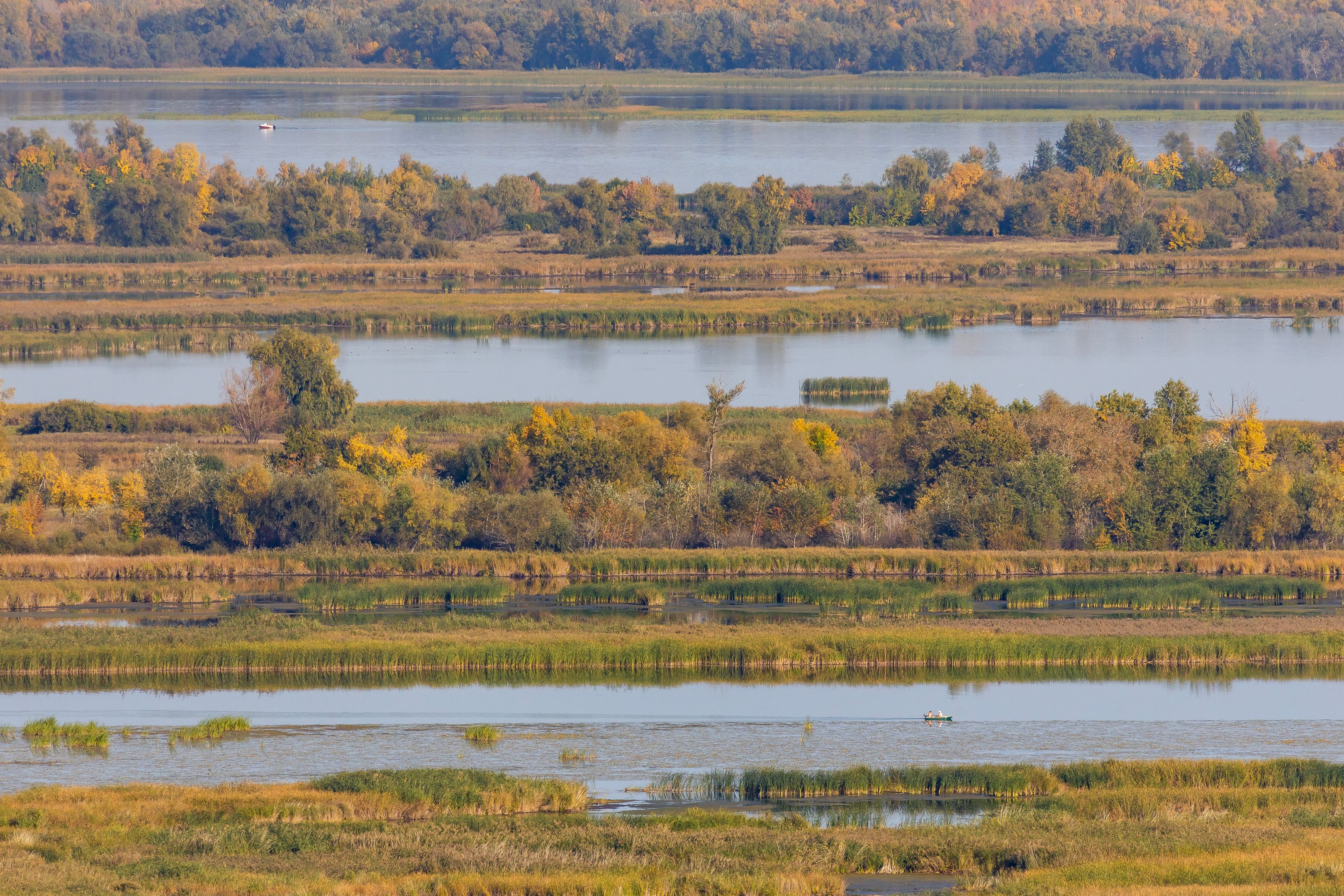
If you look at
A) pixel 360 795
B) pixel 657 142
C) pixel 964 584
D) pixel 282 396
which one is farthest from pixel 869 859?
pixel 657 142

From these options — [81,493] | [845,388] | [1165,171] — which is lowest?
[81,493]

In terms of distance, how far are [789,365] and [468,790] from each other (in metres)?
42.7

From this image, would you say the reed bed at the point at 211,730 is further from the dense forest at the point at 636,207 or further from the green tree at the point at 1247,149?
the green tree at the point at 1247,149

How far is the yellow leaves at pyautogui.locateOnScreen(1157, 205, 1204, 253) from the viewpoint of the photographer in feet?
314

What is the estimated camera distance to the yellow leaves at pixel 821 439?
4462 cm

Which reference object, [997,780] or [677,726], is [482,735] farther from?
[997,780]

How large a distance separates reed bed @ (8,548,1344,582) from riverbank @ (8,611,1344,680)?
200 inches

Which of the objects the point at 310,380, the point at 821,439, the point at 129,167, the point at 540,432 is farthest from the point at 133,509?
the point at 129,167

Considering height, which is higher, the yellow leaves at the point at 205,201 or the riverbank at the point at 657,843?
the yellow leaves at the point at 205,201

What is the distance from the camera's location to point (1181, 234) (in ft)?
314

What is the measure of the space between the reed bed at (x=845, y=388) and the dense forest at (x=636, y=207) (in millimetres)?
35530

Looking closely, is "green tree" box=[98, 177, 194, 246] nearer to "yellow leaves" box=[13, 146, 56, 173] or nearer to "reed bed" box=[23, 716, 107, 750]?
"yellow leaves" box=[13, 146, 56, 173]

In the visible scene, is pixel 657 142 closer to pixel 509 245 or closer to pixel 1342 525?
pixel 509 245

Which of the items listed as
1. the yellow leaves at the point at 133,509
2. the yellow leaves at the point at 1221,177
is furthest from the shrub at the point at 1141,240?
the yellow leaves at the point at 133,509
